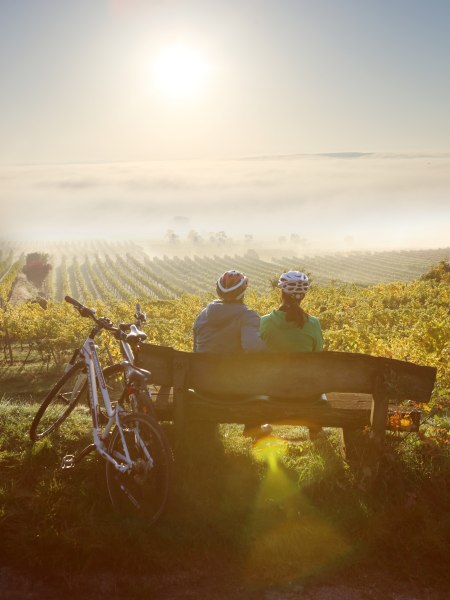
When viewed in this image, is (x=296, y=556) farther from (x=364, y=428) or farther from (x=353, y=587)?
(x=364, y=428)

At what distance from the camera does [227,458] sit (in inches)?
207

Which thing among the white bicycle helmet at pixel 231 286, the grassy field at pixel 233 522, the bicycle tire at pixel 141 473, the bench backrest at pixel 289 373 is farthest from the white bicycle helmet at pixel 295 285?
the bicycle tire at pixel 141 473

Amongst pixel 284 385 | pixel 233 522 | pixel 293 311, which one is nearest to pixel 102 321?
pixel 284 385

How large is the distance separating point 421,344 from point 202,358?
10220mm

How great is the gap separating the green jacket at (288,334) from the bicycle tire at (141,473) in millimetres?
1869

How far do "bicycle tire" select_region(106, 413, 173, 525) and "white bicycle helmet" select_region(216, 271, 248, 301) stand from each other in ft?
5.36

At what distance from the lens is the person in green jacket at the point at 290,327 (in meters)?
5.39

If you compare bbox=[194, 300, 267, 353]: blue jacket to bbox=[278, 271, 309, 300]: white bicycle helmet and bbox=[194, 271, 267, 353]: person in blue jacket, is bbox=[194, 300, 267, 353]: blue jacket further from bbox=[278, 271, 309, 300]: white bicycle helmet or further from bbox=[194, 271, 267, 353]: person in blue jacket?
bbox=[278, 271, 309, 300]: white bicycle helmet

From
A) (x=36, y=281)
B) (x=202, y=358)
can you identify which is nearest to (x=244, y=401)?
(x=202, y=358)

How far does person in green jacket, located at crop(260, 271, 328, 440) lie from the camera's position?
5352 mm

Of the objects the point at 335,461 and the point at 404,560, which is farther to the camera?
the point at 335,461

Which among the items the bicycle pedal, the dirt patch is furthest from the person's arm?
the dirt patch

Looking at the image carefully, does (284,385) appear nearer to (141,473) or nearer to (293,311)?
(293,311)

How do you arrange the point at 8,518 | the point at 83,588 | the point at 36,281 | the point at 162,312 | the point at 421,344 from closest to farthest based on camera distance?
the point at 83,588, the point at 8,518, the point at 421,344, the point at 162,312, the point at 36,281
